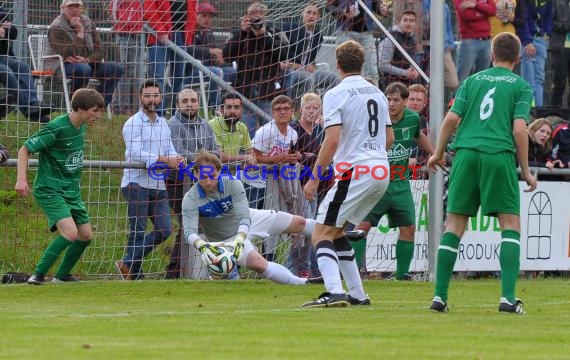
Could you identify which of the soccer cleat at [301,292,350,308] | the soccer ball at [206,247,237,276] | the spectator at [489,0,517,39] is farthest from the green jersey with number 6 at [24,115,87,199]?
the spectator at [489,0,517,39]

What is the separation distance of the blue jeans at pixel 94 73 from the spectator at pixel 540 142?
17.9ft

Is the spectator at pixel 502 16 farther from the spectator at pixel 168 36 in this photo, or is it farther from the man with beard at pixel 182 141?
the man with beard at pixel 182 141

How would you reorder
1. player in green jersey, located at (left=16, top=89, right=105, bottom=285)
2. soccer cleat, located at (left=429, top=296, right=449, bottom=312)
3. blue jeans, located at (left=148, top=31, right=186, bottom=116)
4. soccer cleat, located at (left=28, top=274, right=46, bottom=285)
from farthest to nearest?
blue jeans, located at (left=148, top=31, right=186, bottom=116) → soccer cleat, located at (left=28, top=274, right=46, bottom=285) → player in green jersey, located at (left=16, top=89, right=105, bottom=285) → soccer cleat, located at (left=429, top=296, right=449, bottom=312)

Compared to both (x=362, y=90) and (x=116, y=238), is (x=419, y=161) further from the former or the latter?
(x=362, y=90)

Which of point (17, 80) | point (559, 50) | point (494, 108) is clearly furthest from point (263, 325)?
point (559, 50)

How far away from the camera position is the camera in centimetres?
1515

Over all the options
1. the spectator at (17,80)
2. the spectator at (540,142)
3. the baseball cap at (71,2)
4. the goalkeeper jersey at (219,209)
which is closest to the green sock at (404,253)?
the goalkeeper jersey at (219,209)

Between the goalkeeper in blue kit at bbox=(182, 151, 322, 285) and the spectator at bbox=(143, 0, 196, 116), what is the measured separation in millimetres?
2314

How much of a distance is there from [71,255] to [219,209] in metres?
1.65

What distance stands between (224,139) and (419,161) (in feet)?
8.18

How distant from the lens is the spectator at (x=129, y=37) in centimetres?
1490

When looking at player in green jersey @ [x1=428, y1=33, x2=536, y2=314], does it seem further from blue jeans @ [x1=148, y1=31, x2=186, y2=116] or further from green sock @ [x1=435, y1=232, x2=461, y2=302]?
blue jeans @ [x1=148, y1=31, x2=186, y2=116]

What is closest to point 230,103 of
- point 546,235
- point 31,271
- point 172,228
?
point 172,228

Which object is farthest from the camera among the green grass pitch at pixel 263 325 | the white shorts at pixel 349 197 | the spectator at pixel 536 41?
the spectator at pixel 536 41
